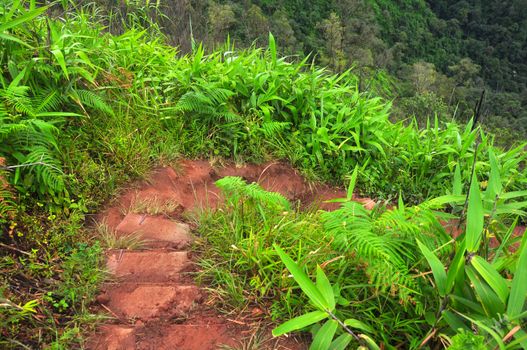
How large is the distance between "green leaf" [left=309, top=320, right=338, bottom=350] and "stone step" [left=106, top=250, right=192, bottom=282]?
2.58ft

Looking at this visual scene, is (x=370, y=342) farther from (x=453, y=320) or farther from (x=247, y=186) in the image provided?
(x=247, y=186)

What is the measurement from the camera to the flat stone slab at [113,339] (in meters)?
1.76

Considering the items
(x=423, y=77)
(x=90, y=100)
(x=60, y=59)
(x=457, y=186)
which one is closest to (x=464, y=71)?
(x=423, y=77)

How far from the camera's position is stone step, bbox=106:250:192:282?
2.11 m

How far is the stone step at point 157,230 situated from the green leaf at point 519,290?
1478mm

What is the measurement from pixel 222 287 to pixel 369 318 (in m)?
0.66

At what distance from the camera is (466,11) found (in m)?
55.9

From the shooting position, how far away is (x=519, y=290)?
4.87ft

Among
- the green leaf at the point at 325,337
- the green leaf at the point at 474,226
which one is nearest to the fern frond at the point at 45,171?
the green leaf at the point at 325,337

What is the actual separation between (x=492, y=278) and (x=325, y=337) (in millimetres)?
618

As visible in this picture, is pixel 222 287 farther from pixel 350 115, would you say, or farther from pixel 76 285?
pixel 350 115

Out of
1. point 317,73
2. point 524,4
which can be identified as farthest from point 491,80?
point 317,73

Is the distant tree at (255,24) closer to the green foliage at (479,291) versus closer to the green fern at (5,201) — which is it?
→ the green fern at (5,201)

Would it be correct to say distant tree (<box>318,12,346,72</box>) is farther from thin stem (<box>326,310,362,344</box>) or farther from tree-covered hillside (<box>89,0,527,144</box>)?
thin stem (<box>326,310,362,344</box>)
